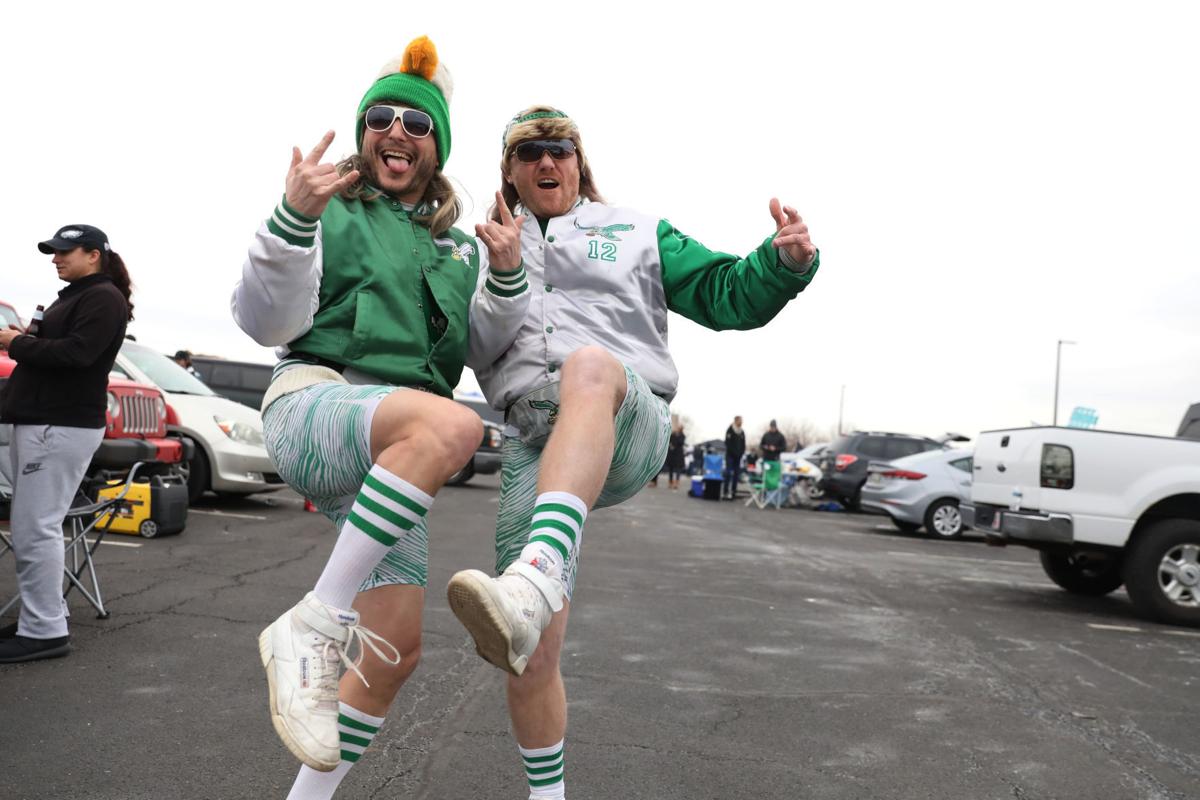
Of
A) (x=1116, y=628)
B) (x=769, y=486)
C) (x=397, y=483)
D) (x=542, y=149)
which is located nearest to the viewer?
(x=397, y=483)

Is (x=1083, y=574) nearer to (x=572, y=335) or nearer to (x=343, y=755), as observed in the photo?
(x=572, y=335)

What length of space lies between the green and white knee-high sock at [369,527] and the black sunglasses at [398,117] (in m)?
0.99

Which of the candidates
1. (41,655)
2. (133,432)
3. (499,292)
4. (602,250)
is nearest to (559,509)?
(499,292)

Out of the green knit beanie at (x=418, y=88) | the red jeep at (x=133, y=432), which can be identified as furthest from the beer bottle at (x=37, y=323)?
the green knit beanie at (x=418, y=88)

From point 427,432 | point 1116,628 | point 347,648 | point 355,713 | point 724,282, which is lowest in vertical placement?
point 1116,628

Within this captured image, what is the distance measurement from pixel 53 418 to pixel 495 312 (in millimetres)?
3179

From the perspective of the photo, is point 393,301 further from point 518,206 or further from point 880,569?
point 880,569

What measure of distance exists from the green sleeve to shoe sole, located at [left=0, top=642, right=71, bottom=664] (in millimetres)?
3489

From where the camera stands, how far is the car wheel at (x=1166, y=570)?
25.1ft

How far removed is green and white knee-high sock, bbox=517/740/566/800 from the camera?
2533 mm

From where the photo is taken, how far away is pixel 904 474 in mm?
15758

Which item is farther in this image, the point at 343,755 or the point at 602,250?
the point at 602,250

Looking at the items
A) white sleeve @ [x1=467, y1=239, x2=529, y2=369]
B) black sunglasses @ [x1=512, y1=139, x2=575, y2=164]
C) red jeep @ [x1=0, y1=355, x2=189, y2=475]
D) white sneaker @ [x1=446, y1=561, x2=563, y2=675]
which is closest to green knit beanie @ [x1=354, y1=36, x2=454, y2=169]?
black sunglasses @ [x1=512, y1=139, x2=575, y2=164]

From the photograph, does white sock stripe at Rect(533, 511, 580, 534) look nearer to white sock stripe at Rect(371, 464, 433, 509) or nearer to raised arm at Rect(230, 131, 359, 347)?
white sock stripe at Rect(371, 464, 433, 509)
